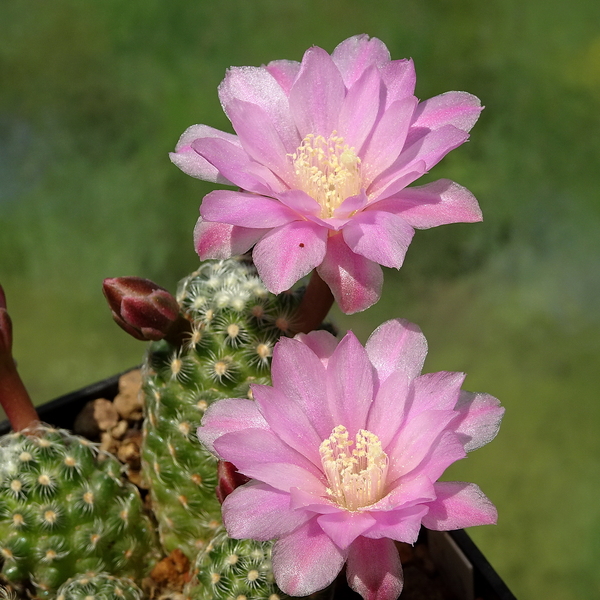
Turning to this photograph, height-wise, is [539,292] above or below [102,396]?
below

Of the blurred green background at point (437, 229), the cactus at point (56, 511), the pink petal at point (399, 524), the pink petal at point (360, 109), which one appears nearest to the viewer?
the pink petal at point (399, 524)

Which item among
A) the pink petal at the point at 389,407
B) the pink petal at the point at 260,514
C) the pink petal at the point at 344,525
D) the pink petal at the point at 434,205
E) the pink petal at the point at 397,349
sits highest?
the pink petal at the point at 434,205

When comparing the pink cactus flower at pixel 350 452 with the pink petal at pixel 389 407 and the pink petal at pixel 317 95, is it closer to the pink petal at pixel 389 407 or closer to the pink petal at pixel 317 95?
the pink petal at pixel 389 407

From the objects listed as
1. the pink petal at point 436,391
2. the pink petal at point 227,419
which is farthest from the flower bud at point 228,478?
the pink petal at point 436,391

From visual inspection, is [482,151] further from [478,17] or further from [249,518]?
[249,518]

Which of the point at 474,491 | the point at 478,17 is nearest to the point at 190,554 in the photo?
the point at 474,491

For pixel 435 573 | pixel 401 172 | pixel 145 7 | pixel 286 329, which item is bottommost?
pixel 435 573
